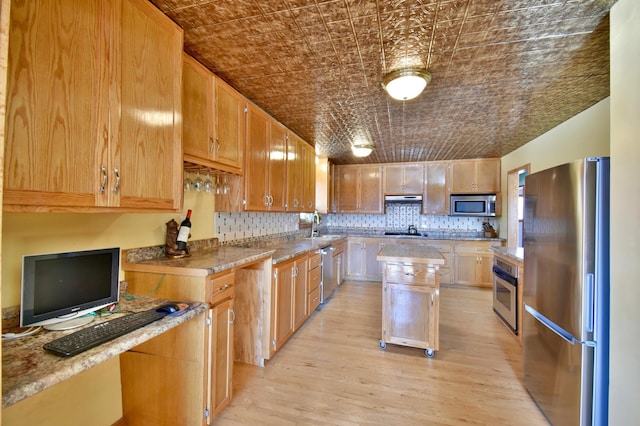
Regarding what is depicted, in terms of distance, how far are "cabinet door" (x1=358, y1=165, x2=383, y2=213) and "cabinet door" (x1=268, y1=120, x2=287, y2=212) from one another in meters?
2.75

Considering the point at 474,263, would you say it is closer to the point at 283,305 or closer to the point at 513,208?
the point at 513,208

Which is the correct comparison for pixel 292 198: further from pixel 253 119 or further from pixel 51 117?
pixel 51 117

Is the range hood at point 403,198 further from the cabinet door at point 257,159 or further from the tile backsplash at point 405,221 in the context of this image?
the cabinet door at point 257,159

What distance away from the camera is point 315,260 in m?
3.35

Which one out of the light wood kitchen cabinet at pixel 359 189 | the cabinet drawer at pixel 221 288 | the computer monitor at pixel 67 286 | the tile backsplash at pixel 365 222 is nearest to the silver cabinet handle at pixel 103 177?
the computer monitor at pixel 67 286

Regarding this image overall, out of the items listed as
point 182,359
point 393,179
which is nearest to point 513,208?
point 393,179

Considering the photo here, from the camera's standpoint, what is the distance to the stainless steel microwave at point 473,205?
4.88m

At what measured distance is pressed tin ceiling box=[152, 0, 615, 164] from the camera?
4.76 feet

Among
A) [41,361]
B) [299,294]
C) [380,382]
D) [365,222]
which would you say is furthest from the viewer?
[365,222]

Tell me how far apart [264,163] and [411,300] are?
1975mm

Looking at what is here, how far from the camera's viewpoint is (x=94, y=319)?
128cm

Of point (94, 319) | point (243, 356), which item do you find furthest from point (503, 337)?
point (94, 319)

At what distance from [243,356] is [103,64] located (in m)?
2.33

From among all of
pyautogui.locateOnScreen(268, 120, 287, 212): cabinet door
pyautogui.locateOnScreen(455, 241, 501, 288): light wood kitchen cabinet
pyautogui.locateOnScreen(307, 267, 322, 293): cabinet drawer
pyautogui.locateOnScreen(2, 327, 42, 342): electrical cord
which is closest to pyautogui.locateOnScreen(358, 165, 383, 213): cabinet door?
pyautogui.locateOnScreen(455, 241, 501, 288): light wood kitchen cabinet
